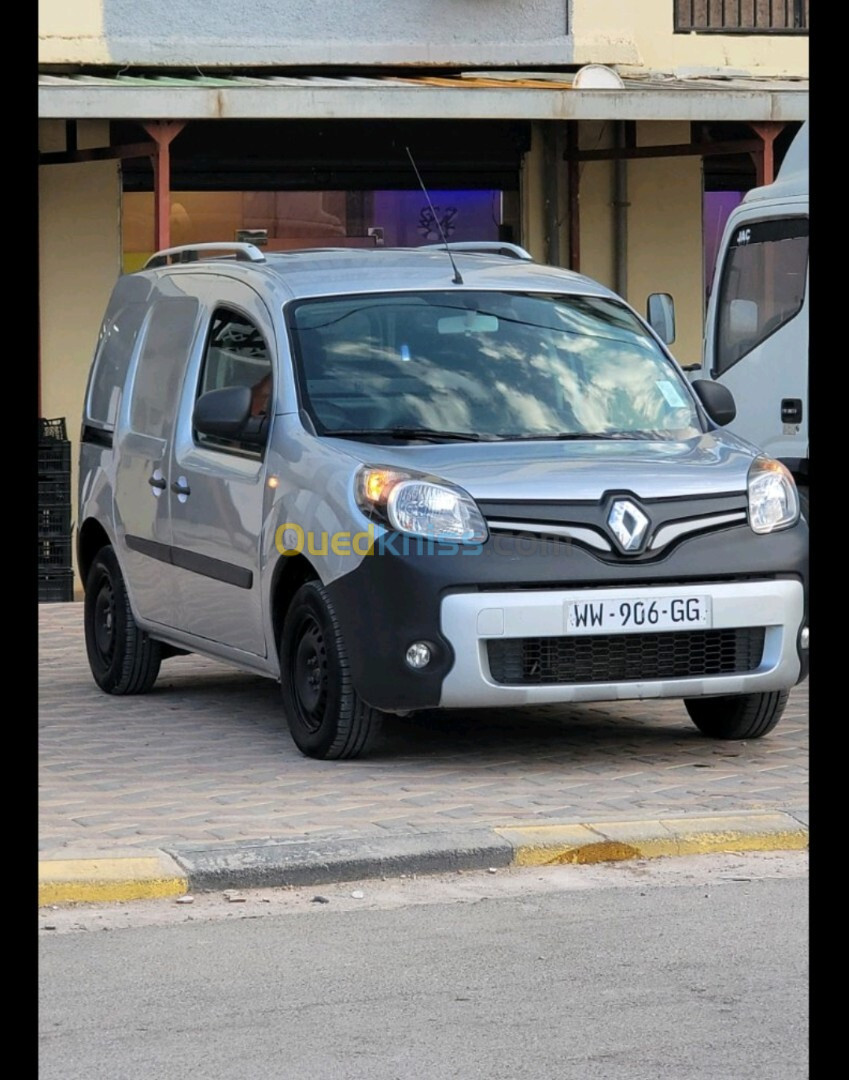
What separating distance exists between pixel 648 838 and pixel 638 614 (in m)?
1.19

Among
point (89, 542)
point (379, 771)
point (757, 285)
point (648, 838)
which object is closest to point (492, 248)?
point (89, 542)

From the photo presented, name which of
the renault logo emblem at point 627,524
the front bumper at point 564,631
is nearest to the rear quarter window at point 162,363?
the front bumper at point 564,631

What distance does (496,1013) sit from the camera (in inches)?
170

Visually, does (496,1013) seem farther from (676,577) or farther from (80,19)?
(80,19)

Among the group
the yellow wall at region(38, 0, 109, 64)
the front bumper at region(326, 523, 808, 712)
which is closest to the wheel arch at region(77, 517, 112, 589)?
the front bumper at region(326, 523, 808, 712)

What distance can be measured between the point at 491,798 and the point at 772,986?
7.99 ft

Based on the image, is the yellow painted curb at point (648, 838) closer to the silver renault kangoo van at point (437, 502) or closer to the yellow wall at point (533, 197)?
the silver renault kangoo van at point (437, 502)

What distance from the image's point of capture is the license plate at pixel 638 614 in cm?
702

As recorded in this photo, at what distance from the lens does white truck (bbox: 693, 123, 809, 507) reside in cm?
1123

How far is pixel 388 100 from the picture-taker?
49.4 feet

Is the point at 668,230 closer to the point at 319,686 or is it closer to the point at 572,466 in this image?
the point at 572,466
